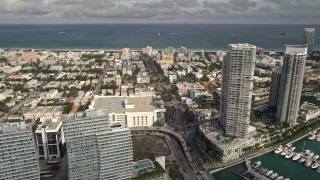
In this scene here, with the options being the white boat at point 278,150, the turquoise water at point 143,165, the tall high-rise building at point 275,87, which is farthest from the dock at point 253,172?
the tall high-rise building at point 275,87

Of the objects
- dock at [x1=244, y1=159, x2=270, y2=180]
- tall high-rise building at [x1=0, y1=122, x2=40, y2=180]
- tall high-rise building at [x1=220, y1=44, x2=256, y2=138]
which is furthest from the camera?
tall high-rise building at [x1=220, y1=44, x2=256, y2=138]

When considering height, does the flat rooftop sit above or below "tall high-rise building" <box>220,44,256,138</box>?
below

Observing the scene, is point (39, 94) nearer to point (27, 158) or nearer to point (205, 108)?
point (205, 108)

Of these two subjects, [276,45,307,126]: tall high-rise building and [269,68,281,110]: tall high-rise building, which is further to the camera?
[269,68,281,110]: tall high-rise building

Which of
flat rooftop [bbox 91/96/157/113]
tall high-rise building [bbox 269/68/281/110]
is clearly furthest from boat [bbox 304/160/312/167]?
flat rooftop [bbox 91/96/157/113]

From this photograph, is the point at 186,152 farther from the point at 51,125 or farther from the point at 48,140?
the point at 51,125

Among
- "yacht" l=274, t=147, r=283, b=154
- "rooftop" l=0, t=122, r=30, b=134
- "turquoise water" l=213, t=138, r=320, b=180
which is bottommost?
"turquoise water" l=213, t=138, r=320, b=180

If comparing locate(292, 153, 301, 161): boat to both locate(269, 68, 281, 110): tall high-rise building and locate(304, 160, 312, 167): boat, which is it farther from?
locate(269, 68, 281, 110): tall high-rise building

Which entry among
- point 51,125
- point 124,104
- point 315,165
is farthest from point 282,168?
point 51,125

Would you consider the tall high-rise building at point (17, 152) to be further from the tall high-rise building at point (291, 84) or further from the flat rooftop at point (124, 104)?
the tall high-rise building at point (291, 84)
